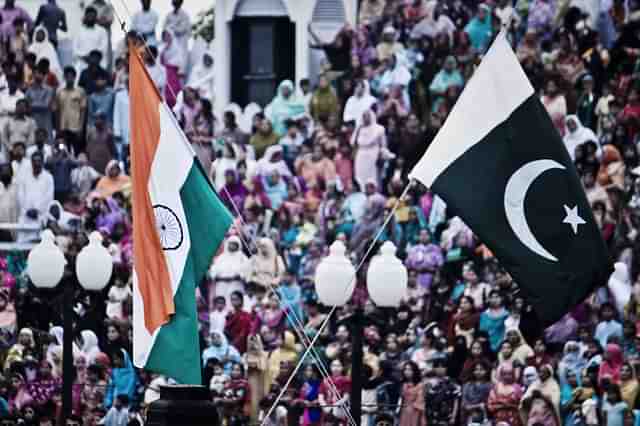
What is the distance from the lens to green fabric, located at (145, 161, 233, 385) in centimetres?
2331

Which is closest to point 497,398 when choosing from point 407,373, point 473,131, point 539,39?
point 407,373

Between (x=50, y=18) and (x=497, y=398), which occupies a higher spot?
(x=50, y=18)

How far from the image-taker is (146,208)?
77.3ft

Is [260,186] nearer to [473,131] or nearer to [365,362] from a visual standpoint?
[365,362]

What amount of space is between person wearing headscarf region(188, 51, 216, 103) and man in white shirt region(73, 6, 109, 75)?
1.46 metres

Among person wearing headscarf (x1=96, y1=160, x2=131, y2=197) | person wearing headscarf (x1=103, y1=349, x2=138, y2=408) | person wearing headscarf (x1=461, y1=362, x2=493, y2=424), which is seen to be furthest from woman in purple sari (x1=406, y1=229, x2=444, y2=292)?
person wearing headscarf (x1=96, y1=160, x2=131, y2=197)

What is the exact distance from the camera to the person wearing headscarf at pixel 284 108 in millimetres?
41812

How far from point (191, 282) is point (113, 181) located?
51.5ft

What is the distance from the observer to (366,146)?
39188 mm

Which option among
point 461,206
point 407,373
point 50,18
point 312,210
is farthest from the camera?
point 50,18

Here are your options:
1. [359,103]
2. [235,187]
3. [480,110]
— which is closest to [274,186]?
[235,187]

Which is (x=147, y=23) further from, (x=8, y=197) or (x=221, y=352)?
(x=221, y=352)

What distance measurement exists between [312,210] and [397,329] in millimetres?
5310

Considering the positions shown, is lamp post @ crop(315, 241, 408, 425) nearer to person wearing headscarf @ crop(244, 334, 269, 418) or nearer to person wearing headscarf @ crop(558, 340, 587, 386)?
person wearing headscarf @ crop(558, 340, 587, 386)
